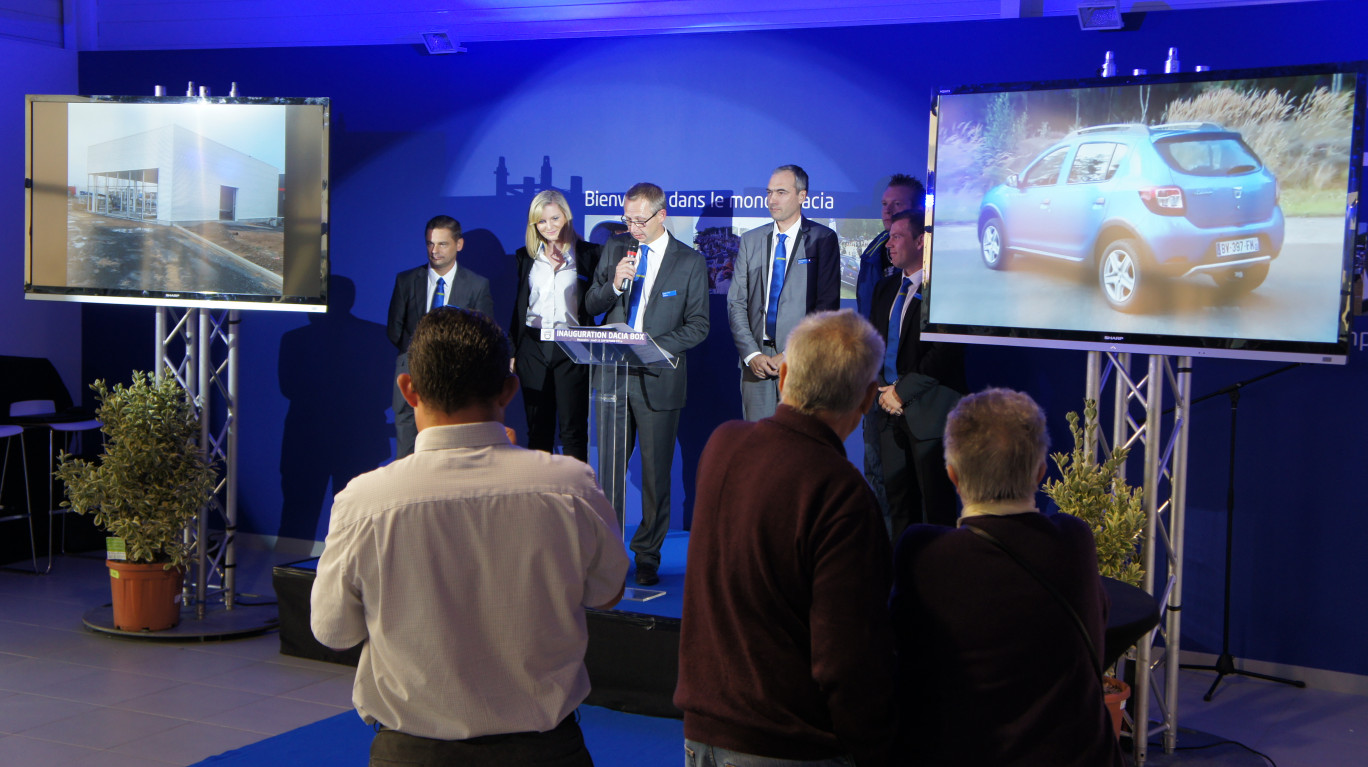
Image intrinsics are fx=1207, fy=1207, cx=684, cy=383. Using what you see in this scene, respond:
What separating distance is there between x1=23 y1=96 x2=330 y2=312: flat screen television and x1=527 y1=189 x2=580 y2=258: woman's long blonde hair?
982 millimetres

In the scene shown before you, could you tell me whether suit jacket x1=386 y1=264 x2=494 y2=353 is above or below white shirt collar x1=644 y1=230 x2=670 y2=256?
below

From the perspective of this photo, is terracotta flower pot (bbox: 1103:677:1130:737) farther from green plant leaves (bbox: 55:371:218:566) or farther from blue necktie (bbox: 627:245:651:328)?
green plant leaves (bbox: 55:371:218:566)

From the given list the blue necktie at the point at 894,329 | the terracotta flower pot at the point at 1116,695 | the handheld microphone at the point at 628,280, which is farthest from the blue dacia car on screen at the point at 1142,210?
the handheld microphone at the point at 628,280

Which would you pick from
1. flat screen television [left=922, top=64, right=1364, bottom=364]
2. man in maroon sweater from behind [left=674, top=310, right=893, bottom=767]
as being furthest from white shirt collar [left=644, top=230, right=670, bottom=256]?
man in maroon sweater from behind [left=674, top=310, right=893, bottom=767]

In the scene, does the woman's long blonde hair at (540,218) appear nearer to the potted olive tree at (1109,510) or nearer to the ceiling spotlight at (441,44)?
the ceiling spotlight at (441,44)

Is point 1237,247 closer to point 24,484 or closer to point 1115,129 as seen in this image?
point 1115,129

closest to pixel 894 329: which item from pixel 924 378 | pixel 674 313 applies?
pixel 924 378

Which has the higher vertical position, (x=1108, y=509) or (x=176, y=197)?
(x=176, y=197)

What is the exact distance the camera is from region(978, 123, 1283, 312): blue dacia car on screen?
4.09m

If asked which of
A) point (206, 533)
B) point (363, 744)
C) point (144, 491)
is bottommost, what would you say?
point (363, 744)

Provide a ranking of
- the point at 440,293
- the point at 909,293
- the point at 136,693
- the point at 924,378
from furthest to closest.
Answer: the point at 440,293
the point at 909,293
the point at 924,378
the point at 136,693

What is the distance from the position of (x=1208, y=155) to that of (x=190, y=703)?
430 cm

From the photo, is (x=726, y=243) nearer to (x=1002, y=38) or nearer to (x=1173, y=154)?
(x=1002, y=38)

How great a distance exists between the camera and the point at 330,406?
7457 mm
